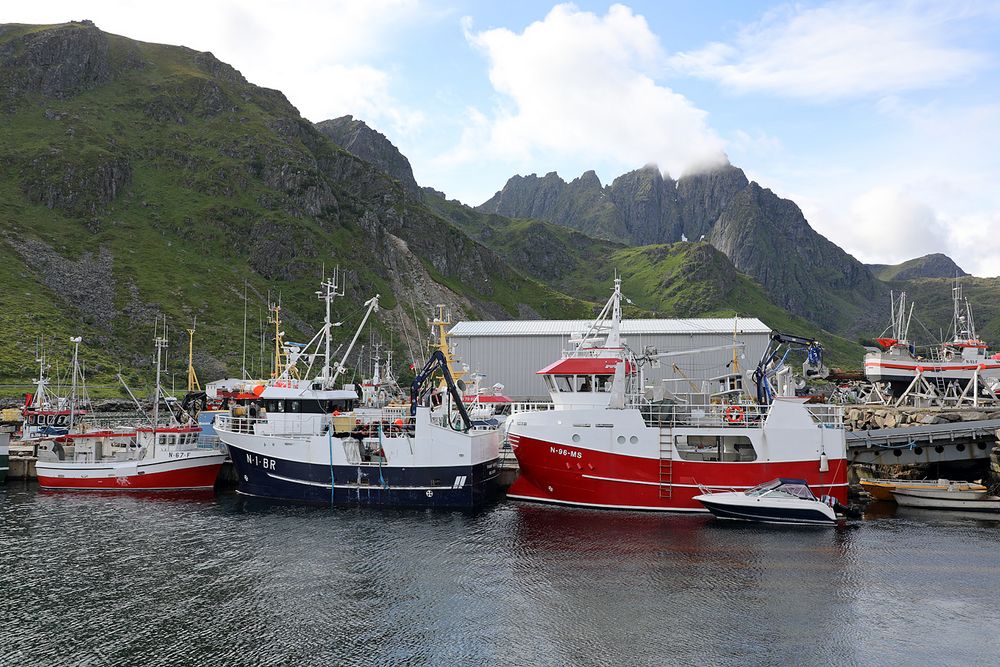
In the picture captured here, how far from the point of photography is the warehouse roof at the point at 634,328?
78.7 meters

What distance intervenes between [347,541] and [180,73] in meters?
198

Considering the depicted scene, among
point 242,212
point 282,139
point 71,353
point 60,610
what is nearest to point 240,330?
point 71,353

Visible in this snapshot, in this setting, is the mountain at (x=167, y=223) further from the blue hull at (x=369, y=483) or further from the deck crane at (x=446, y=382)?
the deck crane at (x=446, y=382)

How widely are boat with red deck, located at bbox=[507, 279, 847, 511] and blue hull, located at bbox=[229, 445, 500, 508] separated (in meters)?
3.81

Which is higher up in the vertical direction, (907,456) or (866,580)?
(907,456)

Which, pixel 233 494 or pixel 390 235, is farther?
pixel 390 235

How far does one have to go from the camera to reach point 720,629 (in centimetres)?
2061

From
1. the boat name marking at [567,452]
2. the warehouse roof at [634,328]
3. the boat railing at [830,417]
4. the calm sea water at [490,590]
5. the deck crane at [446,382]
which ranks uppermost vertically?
the warehouse roof at [634,328]

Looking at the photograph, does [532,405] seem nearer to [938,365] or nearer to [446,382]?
[446,382]

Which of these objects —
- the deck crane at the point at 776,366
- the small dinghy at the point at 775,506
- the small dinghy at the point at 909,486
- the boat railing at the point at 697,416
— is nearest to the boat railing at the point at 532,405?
the boat railing at the point at 697,416

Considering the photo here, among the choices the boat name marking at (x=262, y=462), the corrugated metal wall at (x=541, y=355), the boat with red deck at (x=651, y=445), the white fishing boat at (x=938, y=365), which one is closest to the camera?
the boat with red deck at (x=651, y=445)

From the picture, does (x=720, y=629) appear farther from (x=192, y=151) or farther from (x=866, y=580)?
(x=192, y=151)

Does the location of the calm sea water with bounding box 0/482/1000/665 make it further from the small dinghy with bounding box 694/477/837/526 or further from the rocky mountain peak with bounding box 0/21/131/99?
the rocky mountain peak with bounding box 0/21/131/99

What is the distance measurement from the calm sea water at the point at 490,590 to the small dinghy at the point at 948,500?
1719mm
